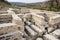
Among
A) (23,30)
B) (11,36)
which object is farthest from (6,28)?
(23,30)

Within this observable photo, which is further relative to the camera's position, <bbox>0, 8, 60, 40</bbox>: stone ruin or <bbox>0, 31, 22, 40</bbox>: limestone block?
<bbox>0, 8, 60, 40</bbox>: stone ruin

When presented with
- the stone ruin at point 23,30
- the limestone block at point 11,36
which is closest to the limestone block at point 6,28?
the stone ruin at point 23,30

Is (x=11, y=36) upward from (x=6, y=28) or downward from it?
downward

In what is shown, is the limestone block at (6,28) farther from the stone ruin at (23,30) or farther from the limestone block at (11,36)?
the limestone block at (11,36)

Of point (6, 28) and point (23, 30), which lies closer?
point (6, 28)

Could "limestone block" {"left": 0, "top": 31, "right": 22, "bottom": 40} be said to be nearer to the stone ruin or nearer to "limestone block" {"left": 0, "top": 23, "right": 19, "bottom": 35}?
the stone ruin

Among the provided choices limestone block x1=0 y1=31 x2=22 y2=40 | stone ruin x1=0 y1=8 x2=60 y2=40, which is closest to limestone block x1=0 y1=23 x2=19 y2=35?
stone ruin x1=0 y1=8 x2=60 y2=40

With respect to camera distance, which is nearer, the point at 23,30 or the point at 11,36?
the point at 11,36

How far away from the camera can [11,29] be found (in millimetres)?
3660

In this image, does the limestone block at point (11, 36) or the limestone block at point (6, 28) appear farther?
the limestone block at point (6, 28)

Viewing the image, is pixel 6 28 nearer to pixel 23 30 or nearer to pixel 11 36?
pixel 11 36

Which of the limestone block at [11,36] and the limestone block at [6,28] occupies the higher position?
the limestone block at [6,28]

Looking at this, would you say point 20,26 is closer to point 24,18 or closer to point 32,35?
point 32,35

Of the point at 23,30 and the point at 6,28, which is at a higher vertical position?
the point at 6,28
